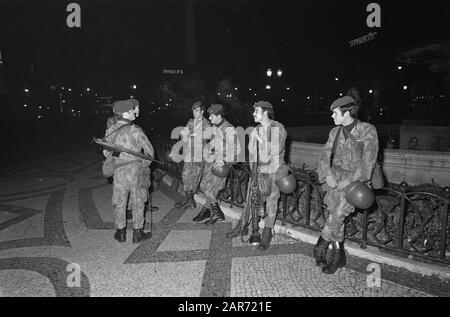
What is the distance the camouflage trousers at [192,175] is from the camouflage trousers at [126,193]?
1460 mm

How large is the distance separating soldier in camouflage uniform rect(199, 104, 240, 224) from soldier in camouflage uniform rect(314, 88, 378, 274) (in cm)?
188

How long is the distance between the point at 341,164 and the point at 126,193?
3188 mm

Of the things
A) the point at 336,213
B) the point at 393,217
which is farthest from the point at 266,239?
the point at 393,217

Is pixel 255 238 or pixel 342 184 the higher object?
pixel 342 184

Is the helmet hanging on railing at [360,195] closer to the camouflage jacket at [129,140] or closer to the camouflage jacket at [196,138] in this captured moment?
the camouflage jacket at [129,140]

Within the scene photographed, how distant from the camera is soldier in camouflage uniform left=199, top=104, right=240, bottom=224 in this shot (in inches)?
219

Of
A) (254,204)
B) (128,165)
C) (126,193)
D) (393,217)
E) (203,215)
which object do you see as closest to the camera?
(254,204)

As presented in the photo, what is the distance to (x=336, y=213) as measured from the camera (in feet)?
13.0

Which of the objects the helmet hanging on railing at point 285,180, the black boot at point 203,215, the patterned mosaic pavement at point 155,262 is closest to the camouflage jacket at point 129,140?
the patterned mosaic pavement at point 155,262

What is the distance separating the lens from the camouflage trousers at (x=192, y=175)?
254 inches

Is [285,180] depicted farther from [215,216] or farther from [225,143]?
[215,216]

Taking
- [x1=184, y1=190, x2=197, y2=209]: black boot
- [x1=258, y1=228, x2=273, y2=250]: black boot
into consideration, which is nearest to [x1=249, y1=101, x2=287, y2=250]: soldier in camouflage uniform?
[x1=258, y1=228, x2=273, y2=250]: black boot
